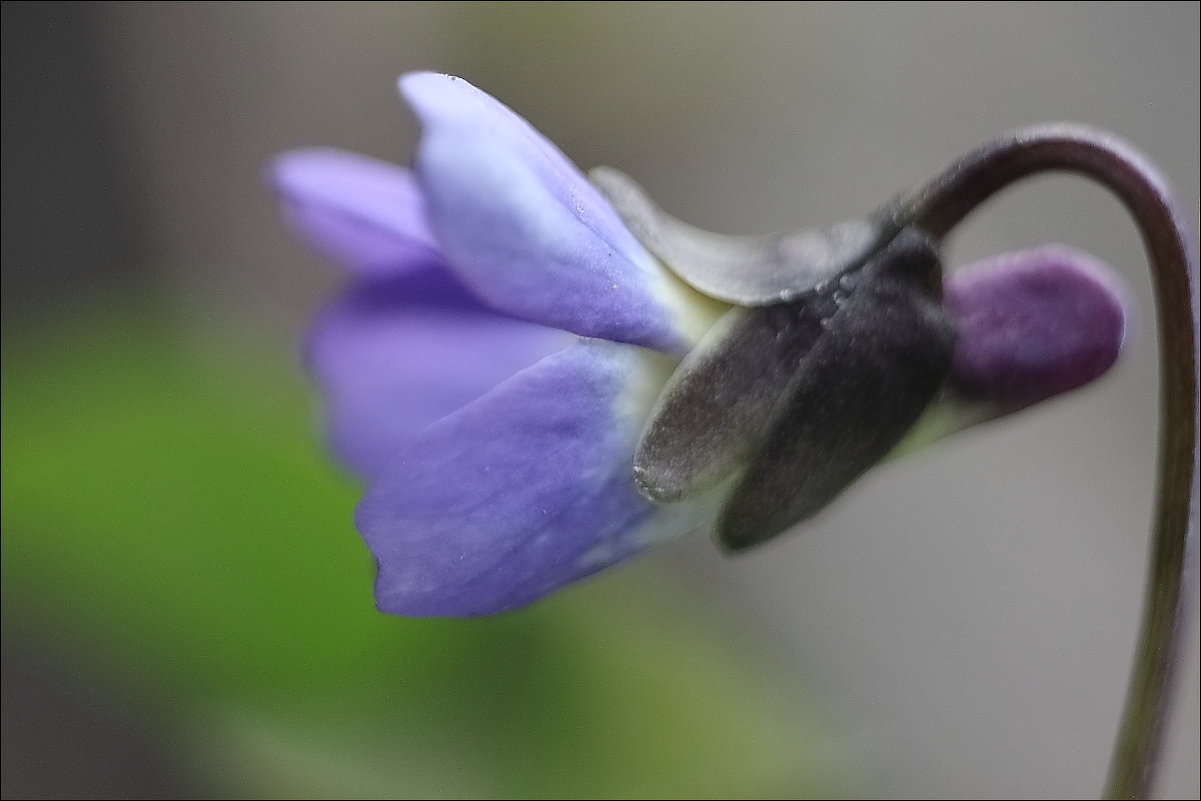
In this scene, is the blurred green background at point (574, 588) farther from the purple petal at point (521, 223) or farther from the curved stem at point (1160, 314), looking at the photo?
the purple petal at point (521, 223)

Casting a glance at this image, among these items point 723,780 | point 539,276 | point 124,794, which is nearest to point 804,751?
point 723,780

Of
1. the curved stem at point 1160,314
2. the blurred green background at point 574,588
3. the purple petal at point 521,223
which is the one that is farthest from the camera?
the blurred green background at point 574,588

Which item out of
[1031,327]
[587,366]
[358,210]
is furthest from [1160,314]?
[358,210]

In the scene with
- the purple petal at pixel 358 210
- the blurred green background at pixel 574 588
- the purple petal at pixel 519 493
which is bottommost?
the blurred green background at pixel 574 588

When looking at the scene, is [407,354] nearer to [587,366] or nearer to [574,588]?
[587,366]

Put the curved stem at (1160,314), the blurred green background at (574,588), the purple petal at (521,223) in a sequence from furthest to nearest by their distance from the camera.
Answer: the blurred green background at (574,588) < the curved stem at (1160,314) < the purple petal at (521,223)

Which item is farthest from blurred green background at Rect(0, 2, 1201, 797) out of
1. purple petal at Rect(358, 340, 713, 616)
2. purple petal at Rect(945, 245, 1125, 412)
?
purple petal at Rect(358, 340, 713, 616)

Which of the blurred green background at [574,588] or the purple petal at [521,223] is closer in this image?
the purple petal at [521,223]

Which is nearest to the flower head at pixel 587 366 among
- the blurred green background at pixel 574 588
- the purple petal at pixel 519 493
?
the purple petal at pixel 519 493
